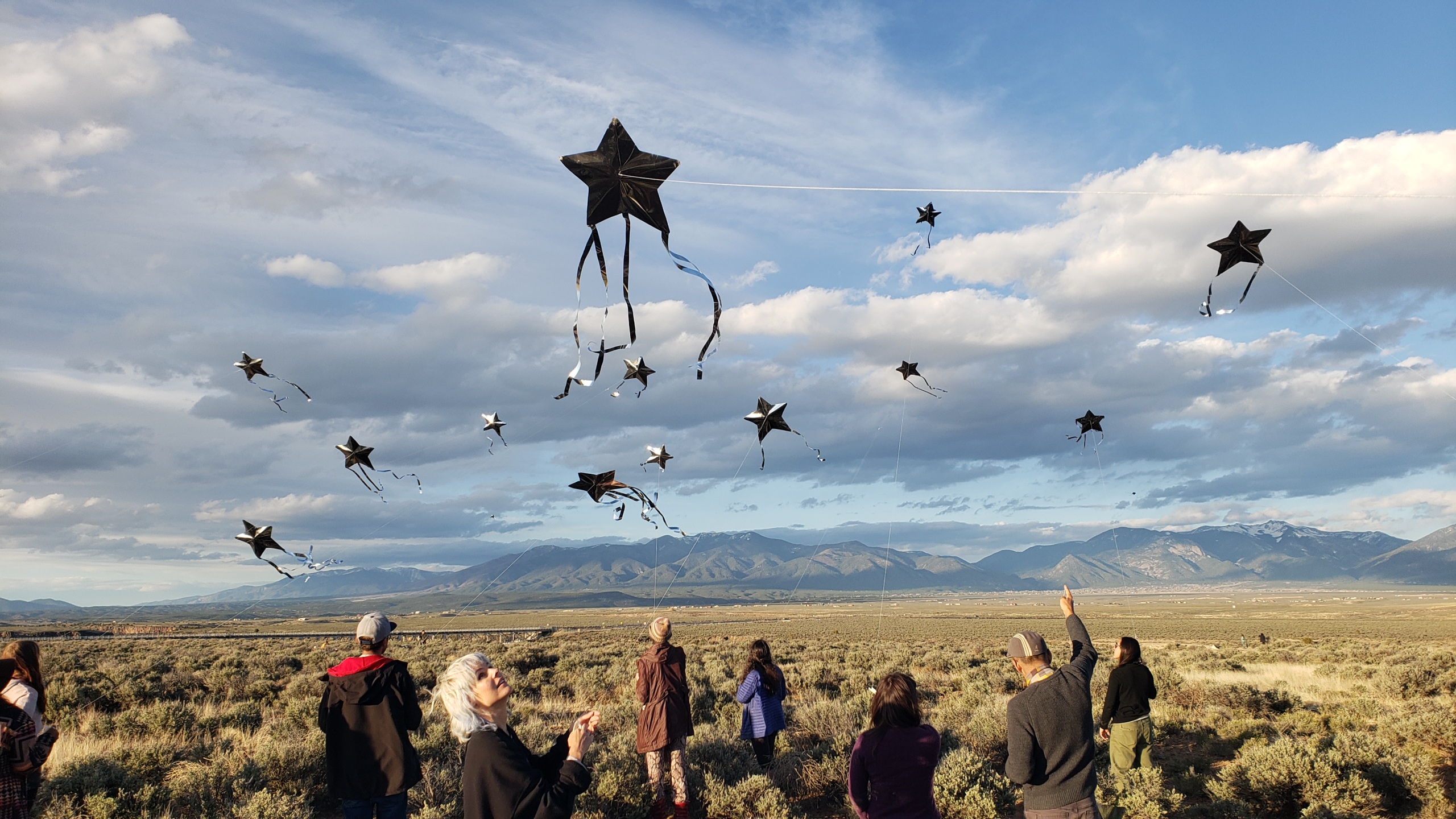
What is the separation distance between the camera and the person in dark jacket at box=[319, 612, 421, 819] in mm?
5102

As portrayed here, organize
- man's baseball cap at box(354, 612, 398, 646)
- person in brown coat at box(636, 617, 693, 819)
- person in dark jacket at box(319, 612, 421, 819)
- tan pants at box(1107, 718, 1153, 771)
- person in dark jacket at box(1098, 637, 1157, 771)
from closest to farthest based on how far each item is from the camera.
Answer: person in dark jacket at box(319, 612, 421, 819) < man's baseball cap at box(354, 612, 398, 646) < person in brown coat at box(636, 617, 693, 819) < person in dark jacket at box(1098, 637, 1157, 771) < tan pants at box(1107, 718, 1153, 771)

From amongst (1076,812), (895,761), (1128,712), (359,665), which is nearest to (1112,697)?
(1128,712)

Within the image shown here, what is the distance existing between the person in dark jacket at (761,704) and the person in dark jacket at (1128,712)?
137 inches

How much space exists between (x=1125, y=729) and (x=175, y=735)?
12.3 m

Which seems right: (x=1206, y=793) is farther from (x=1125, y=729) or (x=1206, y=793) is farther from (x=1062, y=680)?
(x=1062, y=680)

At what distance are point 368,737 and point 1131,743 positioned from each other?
711cm

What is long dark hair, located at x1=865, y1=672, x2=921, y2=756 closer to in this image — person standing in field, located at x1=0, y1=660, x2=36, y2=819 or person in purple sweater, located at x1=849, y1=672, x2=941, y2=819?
person in purple sweater, located at x1=849, y1=672, x2=941, y2=819

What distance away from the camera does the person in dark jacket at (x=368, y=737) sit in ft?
16.7

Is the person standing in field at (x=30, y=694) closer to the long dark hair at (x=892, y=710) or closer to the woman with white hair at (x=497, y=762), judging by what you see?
the woman with white hair at (x=497, y=762)

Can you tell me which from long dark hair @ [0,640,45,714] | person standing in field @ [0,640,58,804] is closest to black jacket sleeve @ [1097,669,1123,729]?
person standing in field @ [0,640,58,804]

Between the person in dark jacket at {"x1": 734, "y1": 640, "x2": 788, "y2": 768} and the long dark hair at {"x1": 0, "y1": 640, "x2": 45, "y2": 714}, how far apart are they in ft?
20.1

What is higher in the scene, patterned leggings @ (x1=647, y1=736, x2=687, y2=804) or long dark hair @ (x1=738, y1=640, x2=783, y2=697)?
long dark hair @ (x1=738, y1=640, x2=783, y2=697)

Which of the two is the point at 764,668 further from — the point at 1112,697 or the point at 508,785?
the point at 508,785

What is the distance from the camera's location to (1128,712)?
24.7ft
